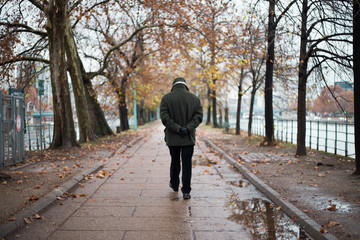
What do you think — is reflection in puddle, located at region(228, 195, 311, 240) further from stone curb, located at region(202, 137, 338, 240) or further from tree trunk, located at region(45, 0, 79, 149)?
tree trunk, located at region(45, 0, 79, 149)

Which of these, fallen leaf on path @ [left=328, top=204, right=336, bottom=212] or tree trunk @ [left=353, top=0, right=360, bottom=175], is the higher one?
tree trunk @ [left=353, top=0, right=360, bottom=175]

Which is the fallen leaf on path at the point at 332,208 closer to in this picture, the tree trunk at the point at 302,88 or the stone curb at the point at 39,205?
the stone curb at the point at 39,205

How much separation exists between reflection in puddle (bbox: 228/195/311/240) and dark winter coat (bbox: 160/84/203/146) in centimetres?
136

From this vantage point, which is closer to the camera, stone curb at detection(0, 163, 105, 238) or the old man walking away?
stone curb at detection(0, 163, 105, 238)

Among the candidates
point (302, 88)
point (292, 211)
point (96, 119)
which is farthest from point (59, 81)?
point (292, 211)

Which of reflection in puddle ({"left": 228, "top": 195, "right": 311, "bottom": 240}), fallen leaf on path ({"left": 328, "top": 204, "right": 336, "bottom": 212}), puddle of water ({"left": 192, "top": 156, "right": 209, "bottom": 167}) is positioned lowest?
puddle of water ({"left": 192, "top": 156, "right": 209, "bottom": 167})

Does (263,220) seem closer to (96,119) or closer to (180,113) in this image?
(180,113)

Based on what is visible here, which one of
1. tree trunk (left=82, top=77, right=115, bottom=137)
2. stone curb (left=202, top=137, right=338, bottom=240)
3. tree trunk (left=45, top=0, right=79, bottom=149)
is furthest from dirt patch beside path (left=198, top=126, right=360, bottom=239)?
tree trunk (left=82, top=77, right=115, bottom=137)

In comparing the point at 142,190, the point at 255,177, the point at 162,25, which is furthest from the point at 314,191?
the point at 162,25

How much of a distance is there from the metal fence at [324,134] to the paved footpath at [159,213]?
6.08m

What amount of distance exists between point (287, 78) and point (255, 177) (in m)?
12.4

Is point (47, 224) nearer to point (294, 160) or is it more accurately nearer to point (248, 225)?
point (248, 225)

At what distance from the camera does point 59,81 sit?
14.4m

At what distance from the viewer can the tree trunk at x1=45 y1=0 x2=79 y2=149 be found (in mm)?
Result: 13867
